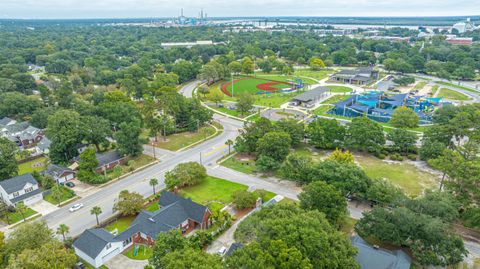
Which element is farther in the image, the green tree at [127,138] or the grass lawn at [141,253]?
the green tree at [127,138]

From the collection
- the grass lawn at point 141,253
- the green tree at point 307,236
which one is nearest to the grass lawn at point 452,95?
the green tree at point 307,236

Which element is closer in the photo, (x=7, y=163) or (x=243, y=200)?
(x=243, y=200)

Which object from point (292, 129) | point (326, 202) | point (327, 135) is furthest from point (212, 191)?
point (327, 135)

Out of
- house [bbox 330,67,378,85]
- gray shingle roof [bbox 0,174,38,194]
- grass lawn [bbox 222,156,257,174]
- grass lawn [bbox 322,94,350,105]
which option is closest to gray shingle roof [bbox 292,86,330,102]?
grass lawn [bbox 322,94,350,105]

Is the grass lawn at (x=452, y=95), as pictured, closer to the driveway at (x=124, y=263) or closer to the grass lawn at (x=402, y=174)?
the grass lawn at (x=402, y=174)

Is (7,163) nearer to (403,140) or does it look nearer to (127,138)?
(127,138)
